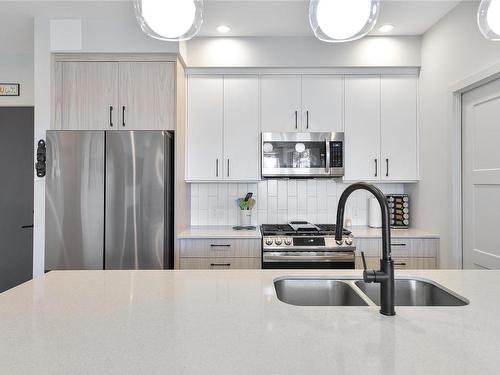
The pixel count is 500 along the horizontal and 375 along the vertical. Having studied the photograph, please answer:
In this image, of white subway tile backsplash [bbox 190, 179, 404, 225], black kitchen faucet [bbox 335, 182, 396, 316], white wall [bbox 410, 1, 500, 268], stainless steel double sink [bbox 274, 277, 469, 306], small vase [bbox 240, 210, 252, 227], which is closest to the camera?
black kitchen faucet [bbox 335, 182, 396, 316]

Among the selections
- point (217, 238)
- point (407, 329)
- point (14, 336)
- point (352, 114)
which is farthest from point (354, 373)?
point (352, 114)

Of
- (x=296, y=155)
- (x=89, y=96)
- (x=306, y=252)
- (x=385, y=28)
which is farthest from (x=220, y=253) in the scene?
(x=385, y=28)

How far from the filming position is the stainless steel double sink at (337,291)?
4.55 ft

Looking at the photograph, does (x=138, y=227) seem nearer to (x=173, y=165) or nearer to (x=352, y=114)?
(x=173, y=165)

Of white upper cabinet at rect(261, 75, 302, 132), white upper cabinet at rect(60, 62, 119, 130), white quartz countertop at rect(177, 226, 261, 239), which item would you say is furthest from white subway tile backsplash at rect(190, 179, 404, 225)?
white upper cabinet at rect(60, 62, 119, 130)

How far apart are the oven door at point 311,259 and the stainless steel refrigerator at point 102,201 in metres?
0.92

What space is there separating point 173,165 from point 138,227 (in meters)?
0.57

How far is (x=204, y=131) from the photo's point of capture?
3039 mm

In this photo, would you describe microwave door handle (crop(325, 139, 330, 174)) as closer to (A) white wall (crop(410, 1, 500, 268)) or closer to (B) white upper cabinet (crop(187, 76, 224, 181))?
→ (A) white wall (crop(410, 1, 500, 268))

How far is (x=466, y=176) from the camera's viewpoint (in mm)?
2473

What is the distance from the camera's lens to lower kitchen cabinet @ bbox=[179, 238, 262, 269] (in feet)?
8.89

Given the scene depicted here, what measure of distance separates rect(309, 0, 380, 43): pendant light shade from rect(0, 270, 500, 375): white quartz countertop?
1.06 metres

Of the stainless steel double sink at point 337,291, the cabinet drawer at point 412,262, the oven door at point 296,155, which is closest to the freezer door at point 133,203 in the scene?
the oven door at point 296,155

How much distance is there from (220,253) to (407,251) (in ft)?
5.04
